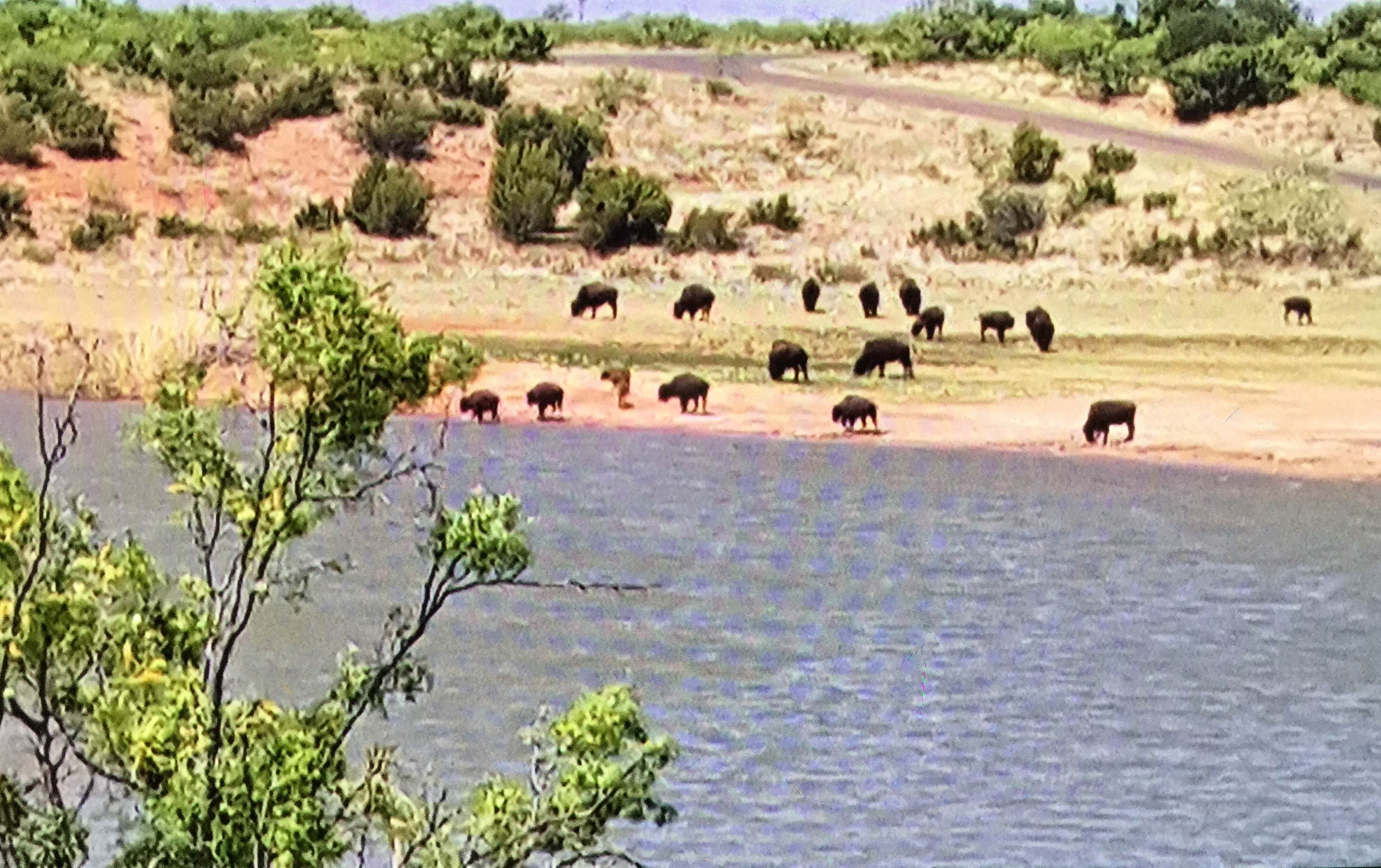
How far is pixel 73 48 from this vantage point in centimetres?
4859

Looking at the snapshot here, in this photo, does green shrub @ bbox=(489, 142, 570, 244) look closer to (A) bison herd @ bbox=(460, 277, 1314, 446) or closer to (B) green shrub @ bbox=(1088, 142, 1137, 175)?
(A) bison herd @ bbox=(460, 277, 1314, 446)

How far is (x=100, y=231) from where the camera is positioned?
3369 centimetres

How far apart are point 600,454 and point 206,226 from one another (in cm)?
1156

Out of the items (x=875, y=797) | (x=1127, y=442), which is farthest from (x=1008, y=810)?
(x=1127, y=442)

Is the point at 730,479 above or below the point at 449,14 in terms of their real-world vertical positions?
below

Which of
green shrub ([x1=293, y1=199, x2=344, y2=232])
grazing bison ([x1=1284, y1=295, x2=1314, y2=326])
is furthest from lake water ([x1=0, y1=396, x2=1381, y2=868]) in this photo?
green shrub ([x1=293, y1=199, x2=344, y2=232])

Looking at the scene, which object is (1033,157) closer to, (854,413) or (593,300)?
(593,300)

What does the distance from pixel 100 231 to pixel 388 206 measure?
3.36 meters

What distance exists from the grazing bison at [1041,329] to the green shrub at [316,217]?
8115mm

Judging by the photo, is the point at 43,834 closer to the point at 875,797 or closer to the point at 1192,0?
the point at 875,797

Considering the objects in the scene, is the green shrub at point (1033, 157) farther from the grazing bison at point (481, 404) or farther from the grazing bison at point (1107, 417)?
the grazing bison at point (481, 404)

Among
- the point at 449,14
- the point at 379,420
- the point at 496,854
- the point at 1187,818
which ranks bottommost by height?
the point at 1187,818

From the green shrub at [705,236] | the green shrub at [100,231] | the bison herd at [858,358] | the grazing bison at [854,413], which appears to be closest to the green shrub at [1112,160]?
the green shrub at [705,236]

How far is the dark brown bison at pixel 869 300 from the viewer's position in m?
31.2
